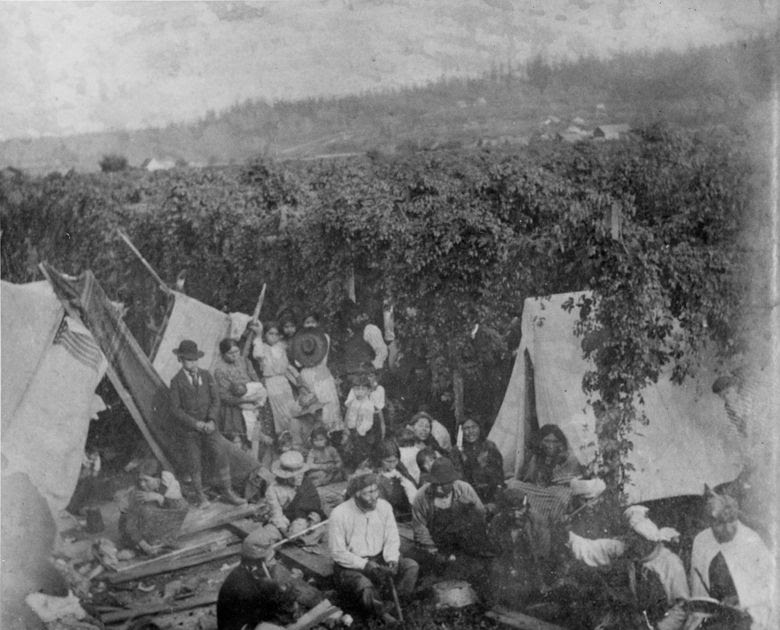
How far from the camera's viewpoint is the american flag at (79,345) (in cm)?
514

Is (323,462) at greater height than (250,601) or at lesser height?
greater

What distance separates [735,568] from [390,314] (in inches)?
91.4

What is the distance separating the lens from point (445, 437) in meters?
5.09

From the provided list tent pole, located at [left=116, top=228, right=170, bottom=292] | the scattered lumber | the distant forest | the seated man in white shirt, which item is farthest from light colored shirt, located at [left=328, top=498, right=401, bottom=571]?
the distant forest

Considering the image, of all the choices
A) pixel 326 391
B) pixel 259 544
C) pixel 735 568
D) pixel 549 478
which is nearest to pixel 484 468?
pixel 549 478

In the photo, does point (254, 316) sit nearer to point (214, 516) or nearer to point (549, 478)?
point (214, 516)

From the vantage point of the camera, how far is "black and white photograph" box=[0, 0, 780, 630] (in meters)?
4.91

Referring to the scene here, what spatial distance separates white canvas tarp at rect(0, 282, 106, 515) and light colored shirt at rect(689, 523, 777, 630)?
3.47 metres

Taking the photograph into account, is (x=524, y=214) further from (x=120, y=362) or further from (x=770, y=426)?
(x=120, y=362)

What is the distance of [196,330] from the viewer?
5.20m

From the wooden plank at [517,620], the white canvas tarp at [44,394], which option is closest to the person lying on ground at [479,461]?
the wooden plank at [517,620]

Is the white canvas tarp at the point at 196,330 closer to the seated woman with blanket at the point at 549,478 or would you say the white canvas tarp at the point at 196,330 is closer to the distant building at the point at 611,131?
the seated woman with blanket at the point at 549,478

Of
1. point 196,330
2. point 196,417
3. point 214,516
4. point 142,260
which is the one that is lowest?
point 214,516

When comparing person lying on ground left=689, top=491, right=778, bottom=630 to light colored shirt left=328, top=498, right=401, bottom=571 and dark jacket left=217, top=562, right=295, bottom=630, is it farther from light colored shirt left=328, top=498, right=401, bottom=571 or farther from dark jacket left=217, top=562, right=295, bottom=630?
dark jacket left=217, top=562, right=295, bottom=630
